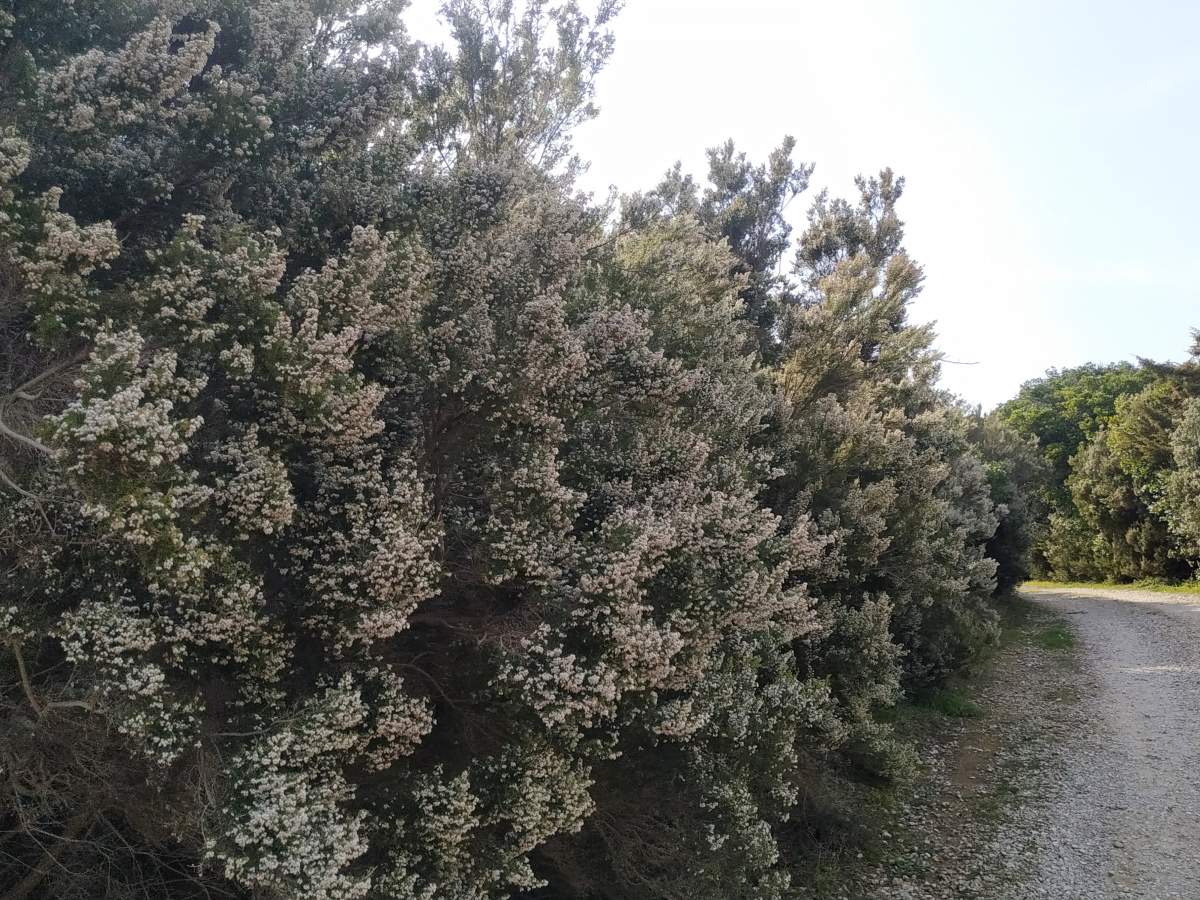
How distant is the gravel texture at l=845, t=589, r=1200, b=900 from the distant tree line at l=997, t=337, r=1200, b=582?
12221 millimetres

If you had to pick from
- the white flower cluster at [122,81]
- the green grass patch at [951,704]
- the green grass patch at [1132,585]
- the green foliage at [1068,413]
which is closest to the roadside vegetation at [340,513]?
the white flower cluster at [122,81]

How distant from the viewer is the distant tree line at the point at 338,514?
5895 millimetres

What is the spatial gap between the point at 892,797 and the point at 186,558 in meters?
13.2

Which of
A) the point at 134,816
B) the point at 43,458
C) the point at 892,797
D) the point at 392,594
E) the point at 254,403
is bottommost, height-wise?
the point at 892,797

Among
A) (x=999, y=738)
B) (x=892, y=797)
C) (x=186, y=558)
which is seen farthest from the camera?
(x=999, y=738)

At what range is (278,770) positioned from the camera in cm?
607

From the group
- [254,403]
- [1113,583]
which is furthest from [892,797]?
[1113,583]

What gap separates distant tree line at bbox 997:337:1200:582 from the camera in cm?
3362

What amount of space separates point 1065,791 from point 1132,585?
29528 mm

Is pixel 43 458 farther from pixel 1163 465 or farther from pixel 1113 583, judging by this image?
pixel 1113 583

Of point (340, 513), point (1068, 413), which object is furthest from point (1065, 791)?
point (1068, 413)

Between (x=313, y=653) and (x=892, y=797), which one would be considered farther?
(x=892, y=797)

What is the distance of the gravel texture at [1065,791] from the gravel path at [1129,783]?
0.08 ft

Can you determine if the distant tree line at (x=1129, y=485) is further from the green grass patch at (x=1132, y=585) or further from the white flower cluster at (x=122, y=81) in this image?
the white flower cluster at (x=122, y=81)
